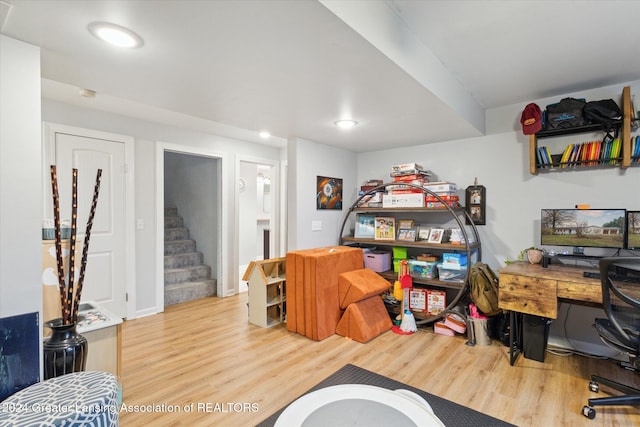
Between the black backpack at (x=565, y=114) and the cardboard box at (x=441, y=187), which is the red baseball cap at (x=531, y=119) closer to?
the black backpack at (x=565, y=114)

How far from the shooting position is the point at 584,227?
2.49 m

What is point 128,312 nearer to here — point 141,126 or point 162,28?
point 141,126

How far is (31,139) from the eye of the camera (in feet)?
4.87

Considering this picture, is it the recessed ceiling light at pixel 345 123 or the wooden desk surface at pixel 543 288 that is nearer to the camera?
the wooden desk surface at pixel 543 288

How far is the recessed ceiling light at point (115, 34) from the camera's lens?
4.52 feet

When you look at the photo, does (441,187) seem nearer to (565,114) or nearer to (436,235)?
(436,235)

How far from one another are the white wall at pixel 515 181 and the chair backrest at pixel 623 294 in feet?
3.66

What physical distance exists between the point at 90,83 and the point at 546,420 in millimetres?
3492

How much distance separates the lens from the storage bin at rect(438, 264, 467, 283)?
3072 mm

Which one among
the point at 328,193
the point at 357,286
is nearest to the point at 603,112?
the point at 357,286

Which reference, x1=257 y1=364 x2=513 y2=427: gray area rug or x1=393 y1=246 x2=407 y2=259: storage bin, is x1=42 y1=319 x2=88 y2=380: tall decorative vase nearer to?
x1=257 y1=364 x2=513 y2=427: gray area rug

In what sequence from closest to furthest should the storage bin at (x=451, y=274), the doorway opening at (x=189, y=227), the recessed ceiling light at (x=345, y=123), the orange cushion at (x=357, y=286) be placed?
the recessed ceiling light at (x=345, y=123), the orange cushion at (x=357, y=286), the storage bin at (x=451, y=274), the doorway opening at (x=189, y=227)

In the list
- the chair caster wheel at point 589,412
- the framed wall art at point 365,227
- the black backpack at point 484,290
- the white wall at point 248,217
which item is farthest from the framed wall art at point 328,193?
the chair caster wheel at point 589,412

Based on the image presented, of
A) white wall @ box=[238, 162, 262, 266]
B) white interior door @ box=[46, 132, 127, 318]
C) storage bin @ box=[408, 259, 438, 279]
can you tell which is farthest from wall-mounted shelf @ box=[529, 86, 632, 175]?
white wall @ box=[238, 162, 262, 266]
